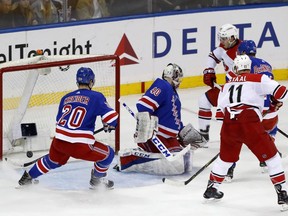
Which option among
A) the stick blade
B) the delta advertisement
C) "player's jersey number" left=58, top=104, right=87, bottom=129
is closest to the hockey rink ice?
the stick blade

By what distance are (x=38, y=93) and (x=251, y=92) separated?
207 centimetres

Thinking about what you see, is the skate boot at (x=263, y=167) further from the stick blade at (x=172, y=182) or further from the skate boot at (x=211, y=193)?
the skate boot at (x=211, y=193)

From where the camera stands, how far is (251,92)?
7141mm

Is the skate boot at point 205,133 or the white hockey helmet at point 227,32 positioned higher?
the white hockey helmet at point 227,32

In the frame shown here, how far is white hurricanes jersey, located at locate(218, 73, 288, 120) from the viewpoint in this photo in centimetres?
712

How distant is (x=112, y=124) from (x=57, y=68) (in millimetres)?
1541

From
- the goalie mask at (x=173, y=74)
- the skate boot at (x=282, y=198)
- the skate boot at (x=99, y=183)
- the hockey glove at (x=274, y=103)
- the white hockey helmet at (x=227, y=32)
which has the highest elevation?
the white hockey helmet at (x=227, y=32)

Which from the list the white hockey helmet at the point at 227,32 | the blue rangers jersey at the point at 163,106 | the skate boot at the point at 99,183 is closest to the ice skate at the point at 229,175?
the blue rangers jersey at the point at 163,106

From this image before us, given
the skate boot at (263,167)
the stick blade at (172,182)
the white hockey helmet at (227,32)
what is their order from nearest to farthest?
the stick blade at (172,182) < the skate boot at (263,167) < the white hockey helmet at (227,32)

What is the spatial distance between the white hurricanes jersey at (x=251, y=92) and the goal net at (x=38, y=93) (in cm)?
159

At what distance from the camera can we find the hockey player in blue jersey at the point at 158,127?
7.91 metres

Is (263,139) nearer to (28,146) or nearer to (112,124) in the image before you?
(112,124)

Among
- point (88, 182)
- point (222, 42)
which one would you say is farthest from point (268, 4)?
point (88, 182)

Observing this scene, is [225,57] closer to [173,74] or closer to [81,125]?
[173,74]
